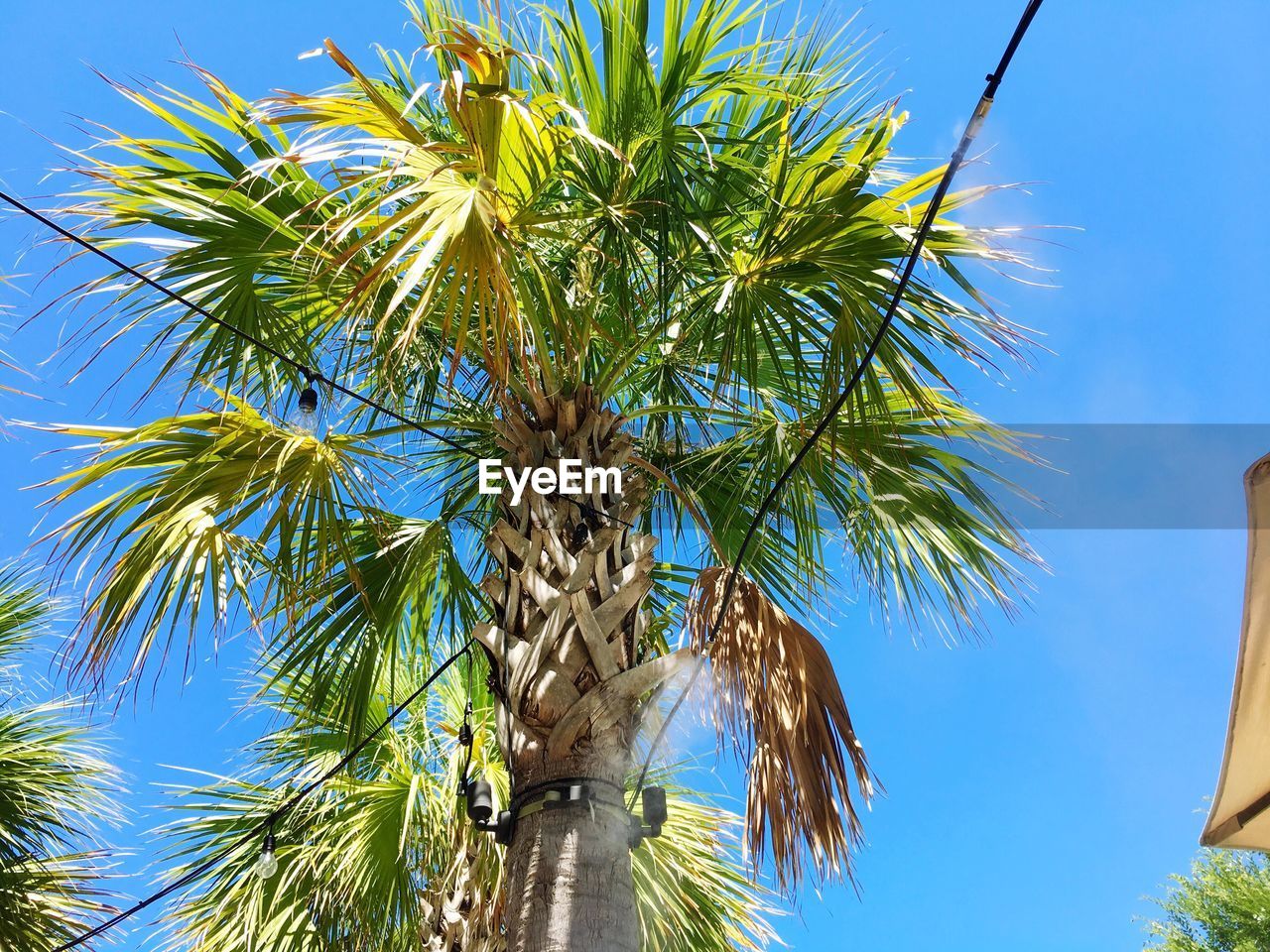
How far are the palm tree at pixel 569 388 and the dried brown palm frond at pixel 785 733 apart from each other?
0.04 feet

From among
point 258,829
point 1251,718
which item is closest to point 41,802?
point 258,829

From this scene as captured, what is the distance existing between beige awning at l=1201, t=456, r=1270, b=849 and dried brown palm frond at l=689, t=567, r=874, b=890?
1239mm

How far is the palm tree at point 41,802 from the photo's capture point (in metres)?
5.70

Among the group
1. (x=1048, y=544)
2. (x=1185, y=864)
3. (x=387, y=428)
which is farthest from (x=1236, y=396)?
(x=387, y=428)

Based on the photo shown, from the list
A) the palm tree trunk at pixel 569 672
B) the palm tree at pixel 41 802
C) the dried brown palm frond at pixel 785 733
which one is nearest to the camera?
the palm tree trunk at pixel 569 672

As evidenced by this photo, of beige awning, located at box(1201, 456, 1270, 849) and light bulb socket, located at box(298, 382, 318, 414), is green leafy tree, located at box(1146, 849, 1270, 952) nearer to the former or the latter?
beige awning, located at box(1201, 456, 1270, 849)

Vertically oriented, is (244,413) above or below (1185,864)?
below

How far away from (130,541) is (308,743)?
158 centimetres

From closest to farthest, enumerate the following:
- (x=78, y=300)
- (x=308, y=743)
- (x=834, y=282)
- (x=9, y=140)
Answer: (x=78, y=300), (x=834, y=282), (x=9, y=140), (x=308, y=743)

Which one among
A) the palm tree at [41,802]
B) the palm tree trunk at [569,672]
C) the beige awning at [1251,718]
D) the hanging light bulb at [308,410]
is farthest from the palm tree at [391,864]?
the beige awning at [1251,718]

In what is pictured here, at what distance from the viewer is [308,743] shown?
551cm

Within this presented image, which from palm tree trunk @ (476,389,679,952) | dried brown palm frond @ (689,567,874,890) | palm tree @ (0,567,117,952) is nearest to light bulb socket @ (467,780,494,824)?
palm tree trunk @ (476,389,679,952)

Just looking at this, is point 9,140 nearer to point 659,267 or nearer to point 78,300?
point 78,300

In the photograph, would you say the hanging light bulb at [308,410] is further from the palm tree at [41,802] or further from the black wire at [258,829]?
the palm tree at [41,802]
